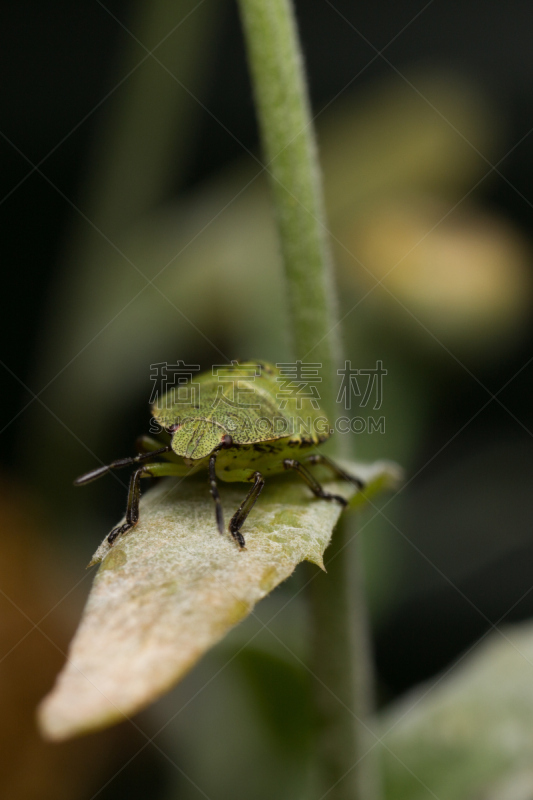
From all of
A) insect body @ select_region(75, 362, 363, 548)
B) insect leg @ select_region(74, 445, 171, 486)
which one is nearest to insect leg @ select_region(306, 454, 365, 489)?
insect body @ select_region(75, 362, 363, 548)

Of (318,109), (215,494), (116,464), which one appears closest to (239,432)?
(215,494)

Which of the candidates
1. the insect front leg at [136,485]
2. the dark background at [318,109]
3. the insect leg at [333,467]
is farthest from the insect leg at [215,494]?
the dark background at [318,109]

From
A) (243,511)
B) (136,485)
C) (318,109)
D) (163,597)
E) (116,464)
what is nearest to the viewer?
(163,597)

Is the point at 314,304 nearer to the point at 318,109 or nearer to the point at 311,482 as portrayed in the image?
the point at 311,482

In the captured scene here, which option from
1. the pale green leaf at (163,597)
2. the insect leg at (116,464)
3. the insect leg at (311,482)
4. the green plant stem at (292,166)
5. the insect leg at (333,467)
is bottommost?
the insect leg at (116,464)

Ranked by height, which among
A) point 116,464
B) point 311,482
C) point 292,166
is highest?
point 292,166

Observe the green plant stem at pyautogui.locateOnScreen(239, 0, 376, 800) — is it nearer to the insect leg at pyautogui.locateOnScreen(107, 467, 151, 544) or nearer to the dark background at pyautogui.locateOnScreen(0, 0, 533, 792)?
the insect leg at pyautogui.locateOnScreen(107, 467, 151, 544)

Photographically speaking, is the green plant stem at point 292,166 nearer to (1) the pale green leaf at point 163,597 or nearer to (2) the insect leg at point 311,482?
(2) the insect leg at point 311,482
